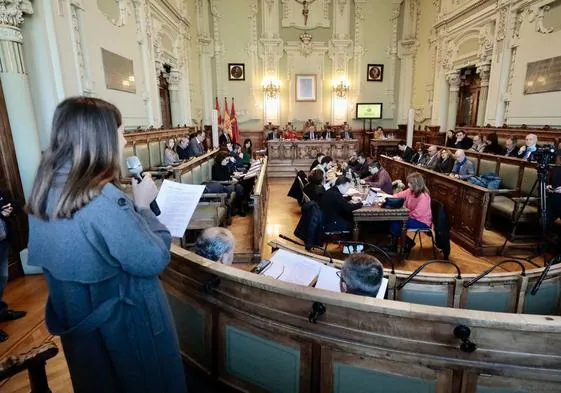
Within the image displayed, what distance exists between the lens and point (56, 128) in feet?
2.85

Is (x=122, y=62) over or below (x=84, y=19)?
below

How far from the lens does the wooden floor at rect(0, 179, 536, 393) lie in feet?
6.80

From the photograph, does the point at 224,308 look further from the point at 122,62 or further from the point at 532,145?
the point at 532,145

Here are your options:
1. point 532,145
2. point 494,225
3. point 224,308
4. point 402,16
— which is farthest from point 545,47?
point 224,308

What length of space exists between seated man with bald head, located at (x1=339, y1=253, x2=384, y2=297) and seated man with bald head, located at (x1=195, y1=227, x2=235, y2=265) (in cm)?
64

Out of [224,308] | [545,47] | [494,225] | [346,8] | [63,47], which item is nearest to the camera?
[224,308]

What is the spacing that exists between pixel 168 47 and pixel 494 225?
8.51m

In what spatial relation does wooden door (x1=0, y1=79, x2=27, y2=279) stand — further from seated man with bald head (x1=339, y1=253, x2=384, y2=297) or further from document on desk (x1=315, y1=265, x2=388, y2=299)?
seated man with bald head (x1=339, y1=253, x2=384, y2=297)

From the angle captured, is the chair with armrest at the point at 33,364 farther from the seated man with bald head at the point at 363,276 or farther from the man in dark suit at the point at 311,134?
the man in dark suit at the point at 311,134

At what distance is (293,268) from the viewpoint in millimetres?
1864

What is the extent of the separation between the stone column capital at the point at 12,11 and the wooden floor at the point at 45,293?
2.60 meters

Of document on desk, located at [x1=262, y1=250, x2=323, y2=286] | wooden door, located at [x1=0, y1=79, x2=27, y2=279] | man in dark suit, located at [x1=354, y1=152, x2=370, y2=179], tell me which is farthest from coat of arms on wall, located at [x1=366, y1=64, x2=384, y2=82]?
document on desk, located at [x1=262, y1=250, x2=323, y2=286]

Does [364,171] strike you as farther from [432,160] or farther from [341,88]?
[341,88]

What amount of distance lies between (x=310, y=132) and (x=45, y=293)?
8835mm
